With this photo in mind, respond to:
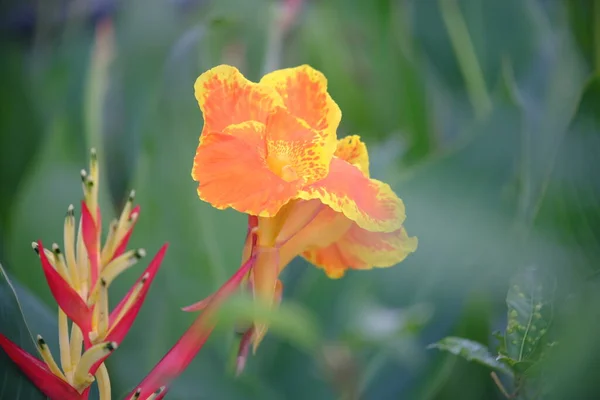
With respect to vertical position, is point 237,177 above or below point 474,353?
above

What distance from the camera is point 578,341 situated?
0.41 meters

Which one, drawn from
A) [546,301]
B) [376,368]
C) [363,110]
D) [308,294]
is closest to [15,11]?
[363,110]

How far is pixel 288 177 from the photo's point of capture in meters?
0.42

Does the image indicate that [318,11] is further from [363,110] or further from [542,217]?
[542,217]

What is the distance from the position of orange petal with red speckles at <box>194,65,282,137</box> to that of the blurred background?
0.43 ft

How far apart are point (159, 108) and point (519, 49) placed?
1.71 feet

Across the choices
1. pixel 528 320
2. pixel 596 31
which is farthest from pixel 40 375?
pixel 596 31

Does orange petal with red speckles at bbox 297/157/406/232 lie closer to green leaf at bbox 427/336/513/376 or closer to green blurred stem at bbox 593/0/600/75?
green leaf at bbox 427/336/513/376

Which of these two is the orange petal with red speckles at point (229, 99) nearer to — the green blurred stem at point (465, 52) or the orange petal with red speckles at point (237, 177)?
the orange petal with red speckles at point (237, 177)

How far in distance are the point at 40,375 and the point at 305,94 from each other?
0.23m

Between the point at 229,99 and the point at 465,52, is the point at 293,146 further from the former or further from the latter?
the point at 465,52

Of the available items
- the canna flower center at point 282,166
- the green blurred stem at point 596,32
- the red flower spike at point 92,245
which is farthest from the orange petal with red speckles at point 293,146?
the green blurred stem at point 596,32

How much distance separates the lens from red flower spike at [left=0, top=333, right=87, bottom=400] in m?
0.41

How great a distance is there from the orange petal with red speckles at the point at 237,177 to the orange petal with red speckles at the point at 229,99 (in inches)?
0.5
